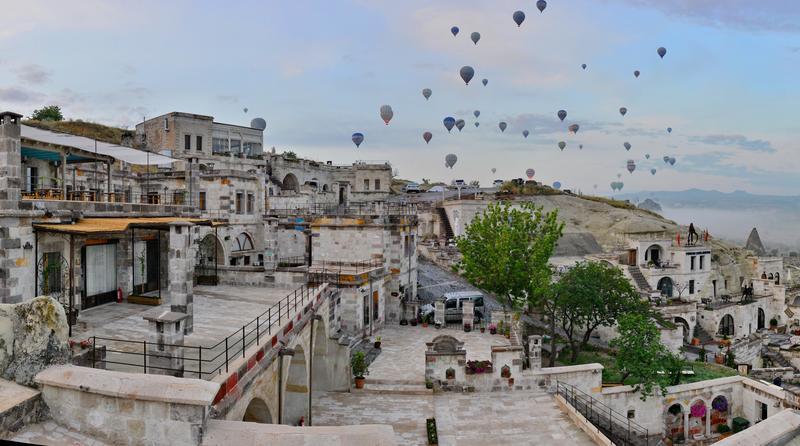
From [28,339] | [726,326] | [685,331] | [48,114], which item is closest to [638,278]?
[685,331]

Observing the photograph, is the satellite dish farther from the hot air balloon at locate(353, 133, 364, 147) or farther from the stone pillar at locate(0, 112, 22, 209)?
the stone pillar at locate(0, 112, 22, 209)

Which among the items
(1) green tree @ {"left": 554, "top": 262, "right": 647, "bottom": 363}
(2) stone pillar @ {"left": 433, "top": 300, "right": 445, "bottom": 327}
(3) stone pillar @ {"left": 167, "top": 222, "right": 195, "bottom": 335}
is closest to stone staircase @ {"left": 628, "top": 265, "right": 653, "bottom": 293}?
(1) green tree @ {"left": 554, "top": 262, "right": 647, "bottom": 363}

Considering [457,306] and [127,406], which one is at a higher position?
[127,406]

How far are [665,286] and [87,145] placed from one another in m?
46.8

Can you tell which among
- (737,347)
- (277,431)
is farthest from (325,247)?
(737,347)

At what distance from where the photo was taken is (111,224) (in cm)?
1452

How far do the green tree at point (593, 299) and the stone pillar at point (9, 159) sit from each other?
25.6 m

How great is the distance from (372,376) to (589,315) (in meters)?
14.1

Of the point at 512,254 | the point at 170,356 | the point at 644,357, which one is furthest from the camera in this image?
the point at 512,254

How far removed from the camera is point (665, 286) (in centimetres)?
4700

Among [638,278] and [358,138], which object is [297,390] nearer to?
[638,278]

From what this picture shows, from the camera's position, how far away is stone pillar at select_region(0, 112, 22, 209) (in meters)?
12.6

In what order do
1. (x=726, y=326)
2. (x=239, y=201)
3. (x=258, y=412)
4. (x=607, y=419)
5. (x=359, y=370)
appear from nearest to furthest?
1. (x=258, y=412)
2. (x=359, y=370)
3. (x=607, y=419)
4. (x=239, y=201)
5. (x=726, y=326)

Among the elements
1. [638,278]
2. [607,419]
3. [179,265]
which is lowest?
[607,419]
